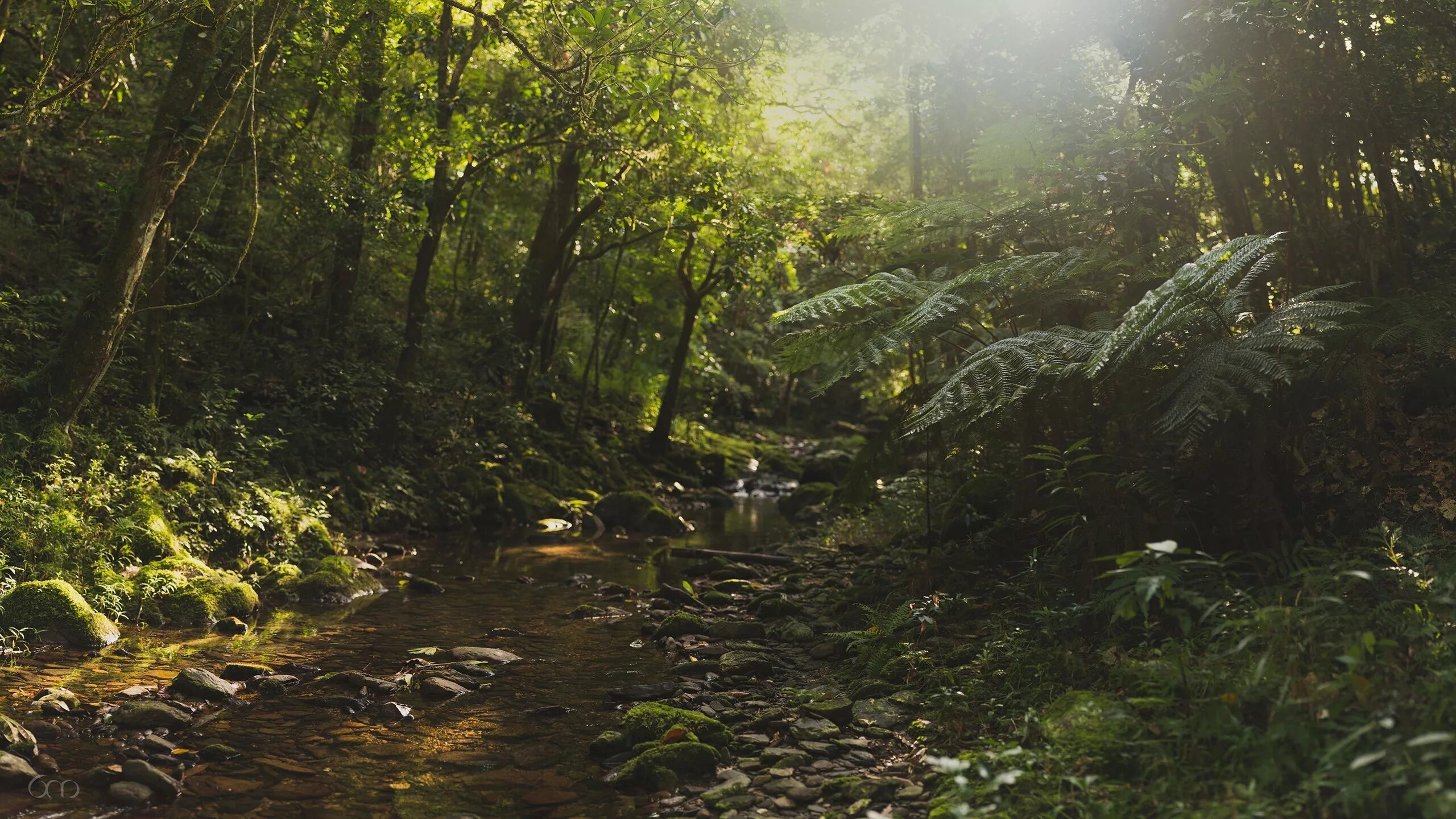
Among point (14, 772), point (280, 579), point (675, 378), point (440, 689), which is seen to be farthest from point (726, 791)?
point (675, 378)

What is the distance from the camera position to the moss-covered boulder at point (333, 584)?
8.57 metres

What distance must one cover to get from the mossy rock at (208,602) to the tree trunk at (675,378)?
12812 millimetres

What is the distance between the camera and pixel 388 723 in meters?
5.26

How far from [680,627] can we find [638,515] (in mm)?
7985

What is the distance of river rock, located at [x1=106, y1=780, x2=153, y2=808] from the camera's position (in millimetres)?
3932

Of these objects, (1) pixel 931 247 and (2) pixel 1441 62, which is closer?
(2) pixel 1441 62

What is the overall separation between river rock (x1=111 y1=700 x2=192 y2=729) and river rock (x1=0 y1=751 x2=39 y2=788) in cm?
74

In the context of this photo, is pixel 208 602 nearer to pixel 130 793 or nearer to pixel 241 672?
pixel 241 672

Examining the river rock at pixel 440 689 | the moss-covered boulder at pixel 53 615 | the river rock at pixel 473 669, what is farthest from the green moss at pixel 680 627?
the moss-covered boulder at pixel 53 615

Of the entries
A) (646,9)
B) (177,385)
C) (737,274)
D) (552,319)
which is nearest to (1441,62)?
(646,9)

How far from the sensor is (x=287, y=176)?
10992mm

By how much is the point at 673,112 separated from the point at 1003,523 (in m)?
5.61

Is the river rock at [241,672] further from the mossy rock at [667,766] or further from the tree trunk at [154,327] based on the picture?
the tree trunk at [154,327]

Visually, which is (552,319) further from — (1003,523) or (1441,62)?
(1441,62)
